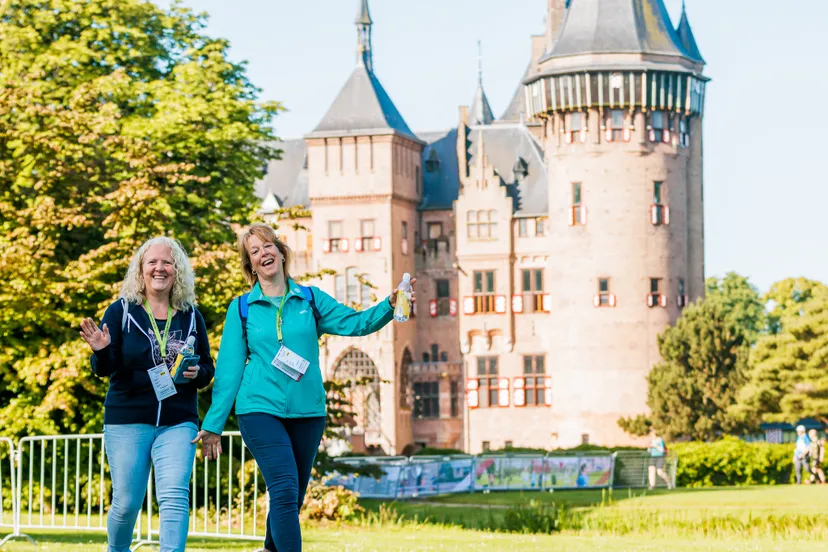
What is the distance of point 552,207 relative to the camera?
64.0m

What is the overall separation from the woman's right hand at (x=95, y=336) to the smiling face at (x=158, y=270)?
34 cm

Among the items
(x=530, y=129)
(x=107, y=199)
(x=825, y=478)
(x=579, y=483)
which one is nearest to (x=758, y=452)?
(x=825, y=478)

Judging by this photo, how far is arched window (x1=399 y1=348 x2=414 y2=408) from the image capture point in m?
65.5

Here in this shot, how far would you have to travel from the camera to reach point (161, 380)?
779 cm

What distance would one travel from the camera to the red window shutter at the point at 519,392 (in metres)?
64.5

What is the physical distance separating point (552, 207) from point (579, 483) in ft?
94.9

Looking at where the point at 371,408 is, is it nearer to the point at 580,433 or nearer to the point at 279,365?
the point at 580,433

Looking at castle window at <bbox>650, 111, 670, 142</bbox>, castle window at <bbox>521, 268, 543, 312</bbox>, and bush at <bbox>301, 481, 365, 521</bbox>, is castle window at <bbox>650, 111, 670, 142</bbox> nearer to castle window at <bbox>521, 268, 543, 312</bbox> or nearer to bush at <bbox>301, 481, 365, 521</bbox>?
castle window at <bbox>521, 268, 543, 312</bbox>

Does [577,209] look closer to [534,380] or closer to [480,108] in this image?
[534,380]

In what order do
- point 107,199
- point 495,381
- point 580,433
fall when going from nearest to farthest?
point 107,199, point 580,433, point 495,381

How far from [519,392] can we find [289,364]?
57.4 meters

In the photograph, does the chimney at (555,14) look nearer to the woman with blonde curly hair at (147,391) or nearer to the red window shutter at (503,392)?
the red window shutter at (503,392)

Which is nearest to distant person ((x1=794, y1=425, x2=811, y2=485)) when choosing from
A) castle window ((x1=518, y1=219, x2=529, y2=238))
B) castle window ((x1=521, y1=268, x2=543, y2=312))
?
castle window ((x1=521, y1=268, x2=543, y2=312))

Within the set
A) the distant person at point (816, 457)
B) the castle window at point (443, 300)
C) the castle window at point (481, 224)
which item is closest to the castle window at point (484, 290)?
the castle window at point (443, 300)
